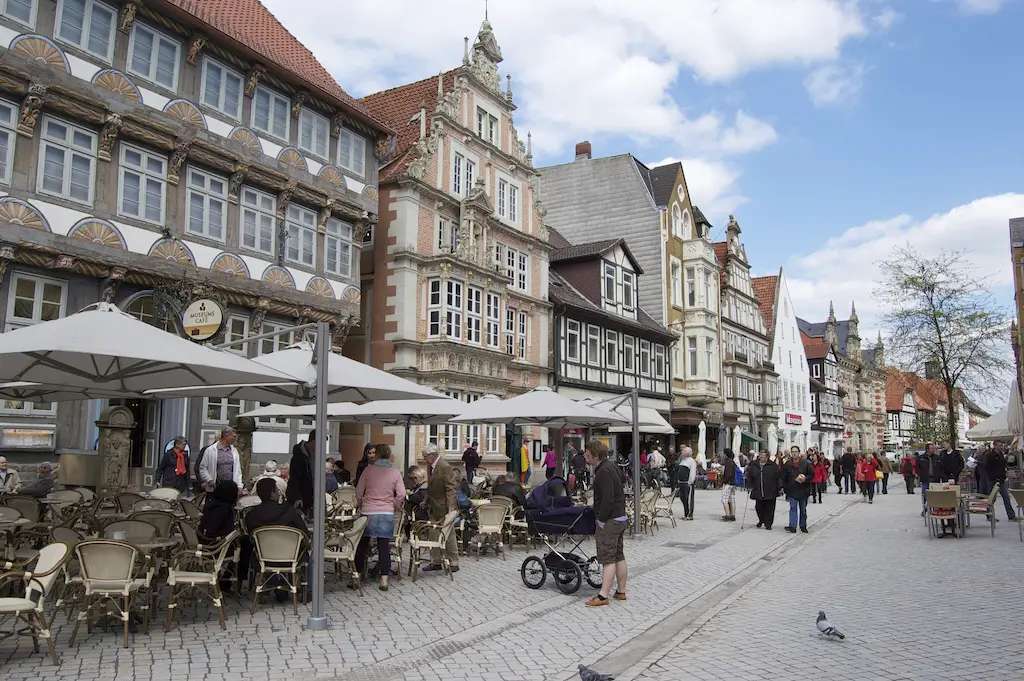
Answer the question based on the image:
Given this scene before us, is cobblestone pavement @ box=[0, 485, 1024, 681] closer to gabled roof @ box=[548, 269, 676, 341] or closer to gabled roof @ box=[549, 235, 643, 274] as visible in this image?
gabled roof @ box=[548, 269, 676, 341]

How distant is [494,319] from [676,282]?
18.8 metres

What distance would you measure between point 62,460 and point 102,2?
351 inches

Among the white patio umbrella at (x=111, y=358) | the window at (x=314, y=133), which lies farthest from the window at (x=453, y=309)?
the white patio umbrella at (x=111, y=358)

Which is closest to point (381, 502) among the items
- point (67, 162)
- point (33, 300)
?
point (33, 300)

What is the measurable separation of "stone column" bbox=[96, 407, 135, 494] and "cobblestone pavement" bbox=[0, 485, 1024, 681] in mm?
7014

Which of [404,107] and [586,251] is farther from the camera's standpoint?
[586,251]

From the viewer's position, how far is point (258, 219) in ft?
66.6

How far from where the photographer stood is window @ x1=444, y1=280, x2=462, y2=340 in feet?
85.0

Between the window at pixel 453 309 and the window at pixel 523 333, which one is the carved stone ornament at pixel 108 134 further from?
the window at pixel 523 333

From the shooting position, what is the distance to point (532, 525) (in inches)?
435

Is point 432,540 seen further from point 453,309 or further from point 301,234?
point 453,309

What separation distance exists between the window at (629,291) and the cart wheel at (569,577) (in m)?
28.8

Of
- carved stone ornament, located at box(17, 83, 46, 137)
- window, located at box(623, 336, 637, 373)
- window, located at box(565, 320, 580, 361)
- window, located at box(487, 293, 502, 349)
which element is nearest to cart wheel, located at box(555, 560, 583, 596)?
carved stone ornament, located at box(17, 83, 46, 137)

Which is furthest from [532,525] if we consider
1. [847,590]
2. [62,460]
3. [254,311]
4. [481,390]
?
[481,390]
